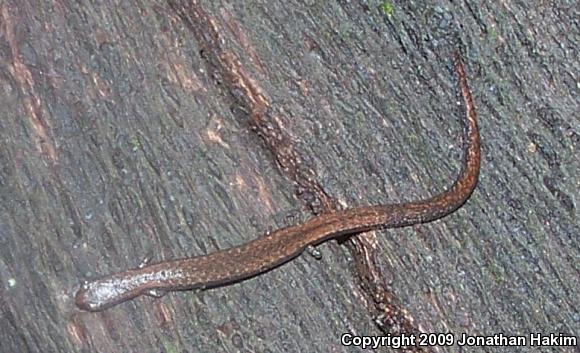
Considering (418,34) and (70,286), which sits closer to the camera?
(70,286)

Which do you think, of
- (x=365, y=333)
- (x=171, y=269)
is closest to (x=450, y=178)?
(x=365, y=333)

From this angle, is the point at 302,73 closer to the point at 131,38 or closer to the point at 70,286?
the point at 131,38

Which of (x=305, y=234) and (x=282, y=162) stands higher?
(x=282, y=162)
